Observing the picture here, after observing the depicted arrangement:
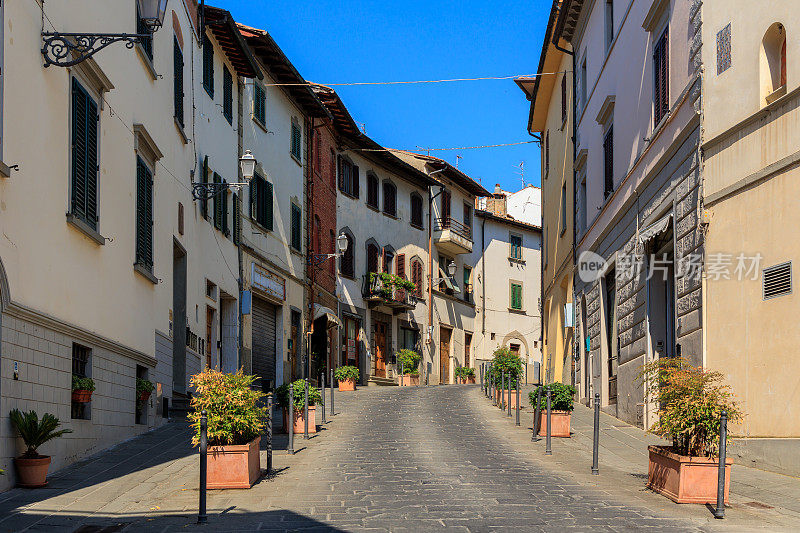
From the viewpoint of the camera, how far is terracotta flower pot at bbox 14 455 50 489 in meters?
10.2

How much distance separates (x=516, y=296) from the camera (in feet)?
175

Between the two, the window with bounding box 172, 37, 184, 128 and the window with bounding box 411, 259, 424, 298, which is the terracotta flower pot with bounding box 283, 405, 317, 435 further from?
the window with bounding box 411, 259, 424, 298

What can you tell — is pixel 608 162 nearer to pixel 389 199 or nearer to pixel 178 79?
pixel 178 79

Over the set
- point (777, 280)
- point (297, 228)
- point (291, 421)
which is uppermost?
point (297, 228)

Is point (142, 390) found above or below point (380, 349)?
below

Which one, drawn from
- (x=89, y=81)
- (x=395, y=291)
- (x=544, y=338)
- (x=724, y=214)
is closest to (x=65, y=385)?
(x=89, y=81)

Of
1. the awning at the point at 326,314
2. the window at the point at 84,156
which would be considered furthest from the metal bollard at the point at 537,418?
the awning at the point at 326,314

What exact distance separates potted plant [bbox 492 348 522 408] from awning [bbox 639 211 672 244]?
19.1ft

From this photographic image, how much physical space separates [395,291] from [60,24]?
29.7 metres

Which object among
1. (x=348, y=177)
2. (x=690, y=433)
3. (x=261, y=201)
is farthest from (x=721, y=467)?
(x=348, y=177)

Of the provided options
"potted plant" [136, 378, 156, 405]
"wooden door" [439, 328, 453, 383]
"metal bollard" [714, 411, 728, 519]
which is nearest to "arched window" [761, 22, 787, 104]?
"metal bollard" [714, 411, 728, 519]

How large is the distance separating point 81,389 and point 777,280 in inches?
354

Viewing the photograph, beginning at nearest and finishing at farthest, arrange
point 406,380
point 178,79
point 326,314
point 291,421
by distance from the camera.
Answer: point 291,421
point 178,79
point 326,314
point 406,380

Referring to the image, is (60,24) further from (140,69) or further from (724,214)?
(724,214)
